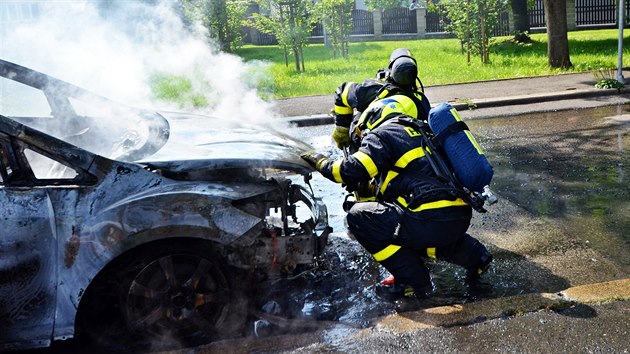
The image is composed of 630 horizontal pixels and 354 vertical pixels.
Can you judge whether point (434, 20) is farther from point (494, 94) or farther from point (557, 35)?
point (494, 94)

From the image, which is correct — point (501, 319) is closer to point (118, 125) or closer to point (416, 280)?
point (416, 280)

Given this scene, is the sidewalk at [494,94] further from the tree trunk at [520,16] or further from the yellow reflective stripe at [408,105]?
the tree trunk at [520,16]

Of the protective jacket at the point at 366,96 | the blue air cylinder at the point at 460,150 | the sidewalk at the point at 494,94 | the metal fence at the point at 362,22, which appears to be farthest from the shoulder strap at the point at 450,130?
the metal fence at the point at 362,22

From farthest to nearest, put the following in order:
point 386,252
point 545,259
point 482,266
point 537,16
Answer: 1. point 537,16
2. point 545,259
3. point 482,266
4. point 386,252

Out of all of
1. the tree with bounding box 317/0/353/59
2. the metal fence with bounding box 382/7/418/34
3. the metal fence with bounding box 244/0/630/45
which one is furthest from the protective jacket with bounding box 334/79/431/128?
the metal fence with bounding box 382/7/418/34

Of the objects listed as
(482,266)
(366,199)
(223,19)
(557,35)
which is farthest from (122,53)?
(557,35)

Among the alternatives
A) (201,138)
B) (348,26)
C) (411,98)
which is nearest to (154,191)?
(201,138)

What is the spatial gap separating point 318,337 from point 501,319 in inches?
39.8

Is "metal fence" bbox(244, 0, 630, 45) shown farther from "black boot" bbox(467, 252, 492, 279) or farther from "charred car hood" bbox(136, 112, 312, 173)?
"black boot" bbox(467, 252, 492, 279)

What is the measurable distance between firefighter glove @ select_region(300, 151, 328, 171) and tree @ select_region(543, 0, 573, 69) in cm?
1247

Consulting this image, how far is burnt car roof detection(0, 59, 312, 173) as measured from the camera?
13.3 feet

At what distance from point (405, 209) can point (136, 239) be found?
1.61 meters

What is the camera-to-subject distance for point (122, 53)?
11258 millimetres

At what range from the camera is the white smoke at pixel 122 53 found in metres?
9.31
